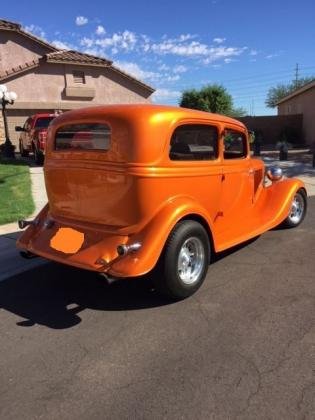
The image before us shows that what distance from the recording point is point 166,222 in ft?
14.3

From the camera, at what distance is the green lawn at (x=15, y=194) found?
8098 millimetres

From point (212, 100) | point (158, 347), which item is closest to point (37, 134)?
point (158, 347)

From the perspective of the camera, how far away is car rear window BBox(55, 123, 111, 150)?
460 centimetres

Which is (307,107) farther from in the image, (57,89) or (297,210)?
(297,210)

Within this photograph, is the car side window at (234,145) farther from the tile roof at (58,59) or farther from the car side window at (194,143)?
the tile roof at (58,59)

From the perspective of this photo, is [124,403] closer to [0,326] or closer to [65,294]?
[0,326]

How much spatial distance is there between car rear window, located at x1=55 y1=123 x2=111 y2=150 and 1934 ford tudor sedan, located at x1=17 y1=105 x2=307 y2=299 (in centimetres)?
1

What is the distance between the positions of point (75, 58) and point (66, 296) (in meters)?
23.9

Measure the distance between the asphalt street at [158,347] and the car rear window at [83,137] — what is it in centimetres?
147

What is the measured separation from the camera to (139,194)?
14.3ft

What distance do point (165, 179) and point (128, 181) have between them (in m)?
0.38

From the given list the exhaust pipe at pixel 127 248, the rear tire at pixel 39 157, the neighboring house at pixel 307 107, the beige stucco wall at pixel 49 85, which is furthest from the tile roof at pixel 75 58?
the exhaust pipe at pixel 127 248

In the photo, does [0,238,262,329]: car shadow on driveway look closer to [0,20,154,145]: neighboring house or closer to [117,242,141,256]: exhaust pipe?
[117,242,141,256]: exhaust pipe

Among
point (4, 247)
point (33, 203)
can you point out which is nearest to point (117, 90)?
point (33, 203)
